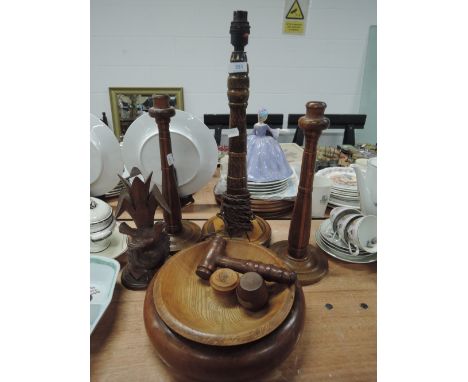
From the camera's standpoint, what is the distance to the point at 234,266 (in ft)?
1.81

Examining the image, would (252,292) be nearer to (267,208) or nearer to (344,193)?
(267,208)

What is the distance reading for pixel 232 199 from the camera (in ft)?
2.36

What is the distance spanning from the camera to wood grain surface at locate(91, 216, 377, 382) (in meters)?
0.47

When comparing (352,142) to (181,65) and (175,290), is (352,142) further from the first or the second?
(175,290)

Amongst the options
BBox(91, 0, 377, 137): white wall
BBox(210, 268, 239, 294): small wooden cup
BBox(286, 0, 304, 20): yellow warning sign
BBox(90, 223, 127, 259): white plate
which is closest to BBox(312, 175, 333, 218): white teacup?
BBox(210, 268, 239, 294): small wooden cup

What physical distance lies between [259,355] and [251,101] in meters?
2.05

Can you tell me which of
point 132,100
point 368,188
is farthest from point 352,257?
point 132,100

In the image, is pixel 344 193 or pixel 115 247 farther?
pixel 344 193

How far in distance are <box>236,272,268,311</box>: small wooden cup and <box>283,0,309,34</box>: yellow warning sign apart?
80.3 inches

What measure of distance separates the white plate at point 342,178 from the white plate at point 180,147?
45 centimetres

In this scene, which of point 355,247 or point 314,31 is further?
point 314,31

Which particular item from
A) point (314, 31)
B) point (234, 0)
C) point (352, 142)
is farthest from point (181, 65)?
point (352, 142)

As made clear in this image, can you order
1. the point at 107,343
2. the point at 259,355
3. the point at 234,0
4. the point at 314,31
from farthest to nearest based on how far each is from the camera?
the point at 314,31
the point at 234,0
the point at 107,343
the point at 259,355

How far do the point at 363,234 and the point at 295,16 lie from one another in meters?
1.88
